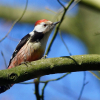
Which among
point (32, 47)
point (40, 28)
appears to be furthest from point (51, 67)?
point (40, 28)

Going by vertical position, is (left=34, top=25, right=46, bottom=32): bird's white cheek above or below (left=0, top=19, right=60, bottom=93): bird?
above

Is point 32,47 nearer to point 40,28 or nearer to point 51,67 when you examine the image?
point 40,28

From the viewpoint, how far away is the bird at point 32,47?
12.3ft

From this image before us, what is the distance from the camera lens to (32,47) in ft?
12.3

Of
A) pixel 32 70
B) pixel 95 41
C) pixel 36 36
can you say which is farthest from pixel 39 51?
→ pixel 95 41

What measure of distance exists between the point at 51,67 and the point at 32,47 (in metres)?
1.09

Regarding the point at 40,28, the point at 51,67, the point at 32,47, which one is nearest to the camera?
the point at 51,67

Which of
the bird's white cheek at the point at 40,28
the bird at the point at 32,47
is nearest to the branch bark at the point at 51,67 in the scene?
the bird at the point at 32,47

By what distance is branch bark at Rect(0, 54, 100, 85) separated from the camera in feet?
8.96

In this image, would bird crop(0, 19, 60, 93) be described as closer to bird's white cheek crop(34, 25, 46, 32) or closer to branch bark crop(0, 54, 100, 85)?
bird's white cheek crop(34, 25, 46, 32)

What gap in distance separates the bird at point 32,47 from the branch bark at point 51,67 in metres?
0.92

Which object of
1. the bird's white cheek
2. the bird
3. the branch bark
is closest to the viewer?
the branch bark

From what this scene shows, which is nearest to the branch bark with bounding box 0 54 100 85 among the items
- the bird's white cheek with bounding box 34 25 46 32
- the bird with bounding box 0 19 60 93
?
the bird with bounding box 0 19 60 93

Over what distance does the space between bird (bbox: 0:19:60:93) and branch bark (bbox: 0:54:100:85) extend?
92 centimetres
